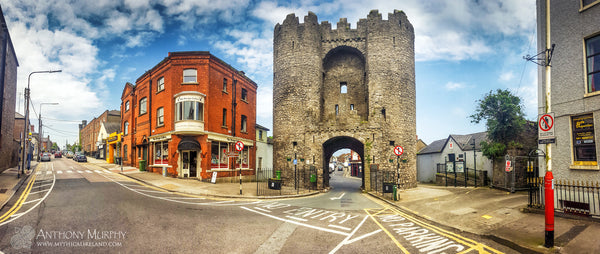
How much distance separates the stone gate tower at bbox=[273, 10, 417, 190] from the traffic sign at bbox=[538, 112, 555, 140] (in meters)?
15.2

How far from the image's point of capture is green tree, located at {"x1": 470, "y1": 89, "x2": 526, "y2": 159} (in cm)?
2108

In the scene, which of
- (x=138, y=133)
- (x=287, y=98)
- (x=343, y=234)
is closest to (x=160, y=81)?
(x=138, y=133)

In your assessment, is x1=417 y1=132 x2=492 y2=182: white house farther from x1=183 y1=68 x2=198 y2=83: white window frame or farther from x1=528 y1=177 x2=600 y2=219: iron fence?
x1=183 y1=68 x2=198 y2=83: white window frame

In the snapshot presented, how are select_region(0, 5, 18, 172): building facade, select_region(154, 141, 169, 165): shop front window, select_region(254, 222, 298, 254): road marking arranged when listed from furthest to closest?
select_region(154, 141, 169, 165): shop front window
select_region(0, 5, 18, 172): building facade
select_region(254, 222, 298, 254): road marking

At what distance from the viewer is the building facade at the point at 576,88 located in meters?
8.95

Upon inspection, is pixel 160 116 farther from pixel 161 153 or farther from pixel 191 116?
pixel 191 116

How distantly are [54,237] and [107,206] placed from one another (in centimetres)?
377

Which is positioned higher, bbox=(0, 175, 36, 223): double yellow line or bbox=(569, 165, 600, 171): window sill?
bbox=(569, 165, 600, 171): window sill

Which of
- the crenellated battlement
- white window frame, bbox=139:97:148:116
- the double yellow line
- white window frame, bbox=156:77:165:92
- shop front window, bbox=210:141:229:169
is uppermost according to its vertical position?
the crenellated battlement

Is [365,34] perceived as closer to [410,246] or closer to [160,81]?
[160,81]

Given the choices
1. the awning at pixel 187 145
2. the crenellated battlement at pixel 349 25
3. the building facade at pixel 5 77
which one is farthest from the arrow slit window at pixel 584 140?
the building facade at pixel 5 77

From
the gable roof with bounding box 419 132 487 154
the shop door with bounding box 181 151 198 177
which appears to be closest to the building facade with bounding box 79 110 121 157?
the shop door with bounding box 181 151 198 177

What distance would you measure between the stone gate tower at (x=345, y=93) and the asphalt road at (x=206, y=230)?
40.9ft

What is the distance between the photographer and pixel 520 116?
21.4 meters
